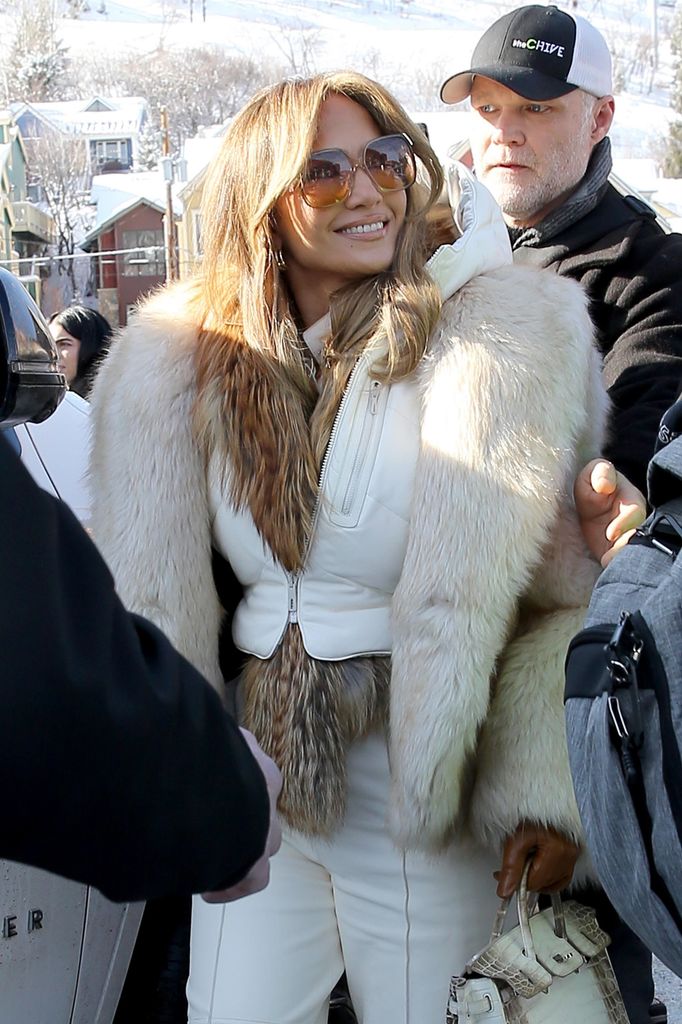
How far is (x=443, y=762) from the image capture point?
2193 millimetres

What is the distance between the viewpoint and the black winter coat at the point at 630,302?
100 inches

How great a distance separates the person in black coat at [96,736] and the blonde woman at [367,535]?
0.99 m

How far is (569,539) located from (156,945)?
129 centimetres

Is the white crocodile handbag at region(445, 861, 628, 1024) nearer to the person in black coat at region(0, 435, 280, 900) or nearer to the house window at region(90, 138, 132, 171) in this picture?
the person in black coat at region(0, 435, 280, 900)

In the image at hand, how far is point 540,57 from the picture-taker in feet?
9.82

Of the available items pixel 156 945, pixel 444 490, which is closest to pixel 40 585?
pixel 444 490

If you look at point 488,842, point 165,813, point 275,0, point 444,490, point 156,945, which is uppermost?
point 165,813

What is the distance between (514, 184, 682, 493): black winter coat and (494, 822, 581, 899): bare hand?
71 centimetres

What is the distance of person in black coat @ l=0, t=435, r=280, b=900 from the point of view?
3.50ft

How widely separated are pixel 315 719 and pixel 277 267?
3.02 ft

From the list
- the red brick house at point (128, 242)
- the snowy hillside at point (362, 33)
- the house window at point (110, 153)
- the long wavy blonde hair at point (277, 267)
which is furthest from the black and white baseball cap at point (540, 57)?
→ the snowy hillside at point (362, 33)

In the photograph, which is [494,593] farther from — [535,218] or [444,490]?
[535,218]

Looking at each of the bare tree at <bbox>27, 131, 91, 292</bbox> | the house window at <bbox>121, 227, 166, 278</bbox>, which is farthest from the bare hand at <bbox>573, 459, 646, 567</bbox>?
the bare tree at <bbox>27, 131, 91, 292</bbox>

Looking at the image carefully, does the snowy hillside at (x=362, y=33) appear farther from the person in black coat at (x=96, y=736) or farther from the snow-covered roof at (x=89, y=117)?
the person in black coat at (x=96, y=736)
